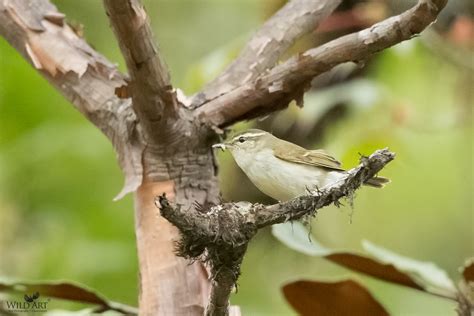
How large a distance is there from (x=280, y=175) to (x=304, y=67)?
0.15 metres

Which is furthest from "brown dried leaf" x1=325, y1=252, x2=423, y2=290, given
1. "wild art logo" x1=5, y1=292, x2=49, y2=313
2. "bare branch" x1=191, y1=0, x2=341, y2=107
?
"wild art logo" x1=5, y1=292, x2=49, y2=313

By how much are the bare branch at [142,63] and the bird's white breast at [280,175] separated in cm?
15

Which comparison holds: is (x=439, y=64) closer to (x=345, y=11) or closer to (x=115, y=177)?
(x=345, y=11)

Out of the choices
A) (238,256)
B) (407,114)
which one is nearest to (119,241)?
(407,114)

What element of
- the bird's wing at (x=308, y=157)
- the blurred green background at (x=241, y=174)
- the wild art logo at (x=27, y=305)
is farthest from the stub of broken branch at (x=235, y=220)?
the blurred green background at (x=241, y=174)

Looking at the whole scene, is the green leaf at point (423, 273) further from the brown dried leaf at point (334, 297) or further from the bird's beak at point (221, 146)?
the bird's beak at point (221, 146)

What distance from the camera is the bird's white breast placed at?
112 cm

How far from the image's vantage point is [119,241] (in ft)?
7.43

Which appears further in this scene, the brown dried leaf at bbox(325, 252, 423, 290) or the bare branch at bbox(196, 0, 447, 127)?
the brown dried leaf at bbox(325, 252, 423, 290)

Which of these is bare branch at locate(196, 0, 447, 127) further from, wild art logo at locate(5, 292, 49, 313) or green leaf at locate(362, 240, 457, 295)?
wild art logo at locate(5, 292, 49, 313)

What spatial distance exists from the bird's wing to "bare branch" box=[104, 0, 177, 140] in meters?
0.19

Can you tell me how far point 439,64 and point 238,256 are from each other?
74.0 inches

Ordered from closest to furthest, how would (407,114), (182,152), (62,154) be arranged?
(182,152), (407,114), (62,154)

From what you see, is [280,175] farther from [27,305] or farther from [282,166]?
[27,305]
